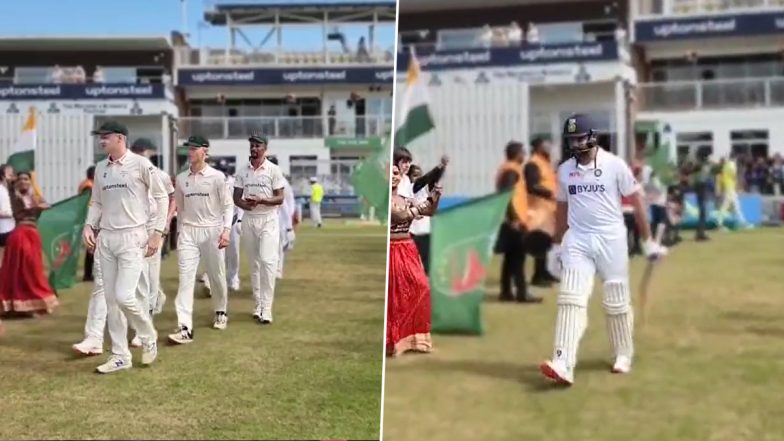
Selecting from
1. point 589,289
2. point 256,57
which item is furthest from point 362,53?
point 589,289

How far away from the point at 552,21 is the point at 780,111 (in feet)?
2.48

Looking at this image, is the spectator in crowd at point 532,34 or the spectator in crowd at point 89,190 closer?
the spectator in crowd at point 532,34

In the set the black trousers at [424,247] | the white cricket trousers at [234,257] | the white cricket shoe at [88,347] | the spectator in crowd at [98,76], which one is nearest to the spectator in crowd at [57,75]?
the spectator in crowd at [98,76]

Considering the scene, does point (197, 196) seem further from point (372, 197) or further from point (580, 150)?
point (580, 150)

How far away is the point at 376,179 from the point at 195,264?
74cm

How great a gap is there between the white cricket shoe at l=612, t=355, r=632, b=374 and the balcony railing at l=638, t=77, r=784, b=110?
0.80 metres

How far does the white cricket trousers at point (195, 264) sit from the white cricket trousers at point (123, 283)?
0.41 feet

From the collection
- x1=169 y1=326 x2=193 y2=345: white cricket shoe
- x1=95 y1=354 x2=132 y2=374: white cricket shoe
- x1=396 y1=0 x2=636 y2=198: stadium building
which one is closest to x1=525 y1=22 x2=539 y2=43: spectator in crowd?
x1=396 y1=0 x2=636 y2=198: stadium building

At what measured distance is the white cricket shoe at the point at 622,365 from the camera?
2.69 metres

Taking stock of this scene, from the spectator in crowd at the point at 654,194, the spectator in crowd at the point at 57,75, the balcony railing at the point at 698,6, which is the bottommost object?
the spectator in crowd at the point at 654,194

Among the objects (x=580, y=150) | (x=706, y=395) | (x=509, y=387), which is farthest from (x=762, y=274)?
(x=509, y=387)

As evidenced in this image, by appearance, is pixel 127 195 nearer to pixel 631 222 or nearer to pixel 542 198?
pixel 542 198

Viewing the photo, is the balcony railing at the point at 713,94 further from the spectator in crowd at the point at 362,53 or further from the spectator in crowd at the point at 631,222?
the spectator in crowd at the point at 362,53

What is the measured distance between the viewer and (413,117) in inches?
110
